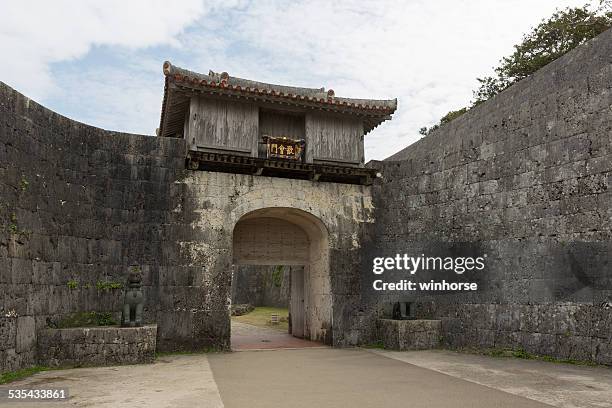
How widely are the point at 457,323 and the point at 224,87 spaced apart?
9.26 meters

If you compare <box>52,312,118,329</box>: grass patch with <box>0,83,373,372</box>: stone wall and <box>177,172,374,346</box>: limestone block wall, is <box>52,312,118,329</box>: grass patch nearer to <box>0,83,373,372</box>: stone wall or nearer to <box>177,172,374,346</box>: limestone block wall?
<box>0,83,373,372</box>: stone wall

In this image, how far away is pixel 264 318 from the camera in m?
25.6

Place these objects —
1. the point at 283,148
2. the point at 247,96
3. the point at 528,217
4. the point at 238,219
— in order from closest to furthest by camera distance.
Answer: the point at 528,217
the point at 238,219
the point at 247,96
the point at 283,148

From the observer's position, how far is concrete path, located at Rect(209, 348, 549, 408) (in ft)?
20.1

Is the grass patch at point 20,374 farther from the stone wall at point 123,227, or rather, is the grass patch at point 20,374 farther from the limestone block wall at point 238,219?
the limestone block wall at point 238,219

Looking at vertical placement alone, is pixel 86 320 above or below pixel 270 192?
below

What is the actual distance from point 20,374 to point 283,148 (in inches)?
338

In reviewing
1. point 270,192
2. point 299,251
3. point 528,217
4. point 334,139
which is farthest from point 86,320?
point 528,217

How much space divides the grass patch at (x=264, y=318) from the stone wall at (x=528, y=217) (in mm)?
8187

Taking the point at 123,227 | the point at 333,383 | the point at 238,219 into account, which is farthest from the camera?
the point at 238,219

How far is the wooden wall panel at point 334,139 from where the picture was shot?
1385 centimetres

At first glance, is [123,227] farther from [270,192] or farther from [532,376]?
[532,376]

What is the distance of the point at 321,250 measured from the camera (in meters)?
13.9

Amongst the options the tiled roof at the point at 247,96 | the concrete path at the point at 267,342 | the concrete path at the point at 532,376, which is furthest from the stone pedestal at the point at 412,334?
the tiled roof at the point at 247,96
